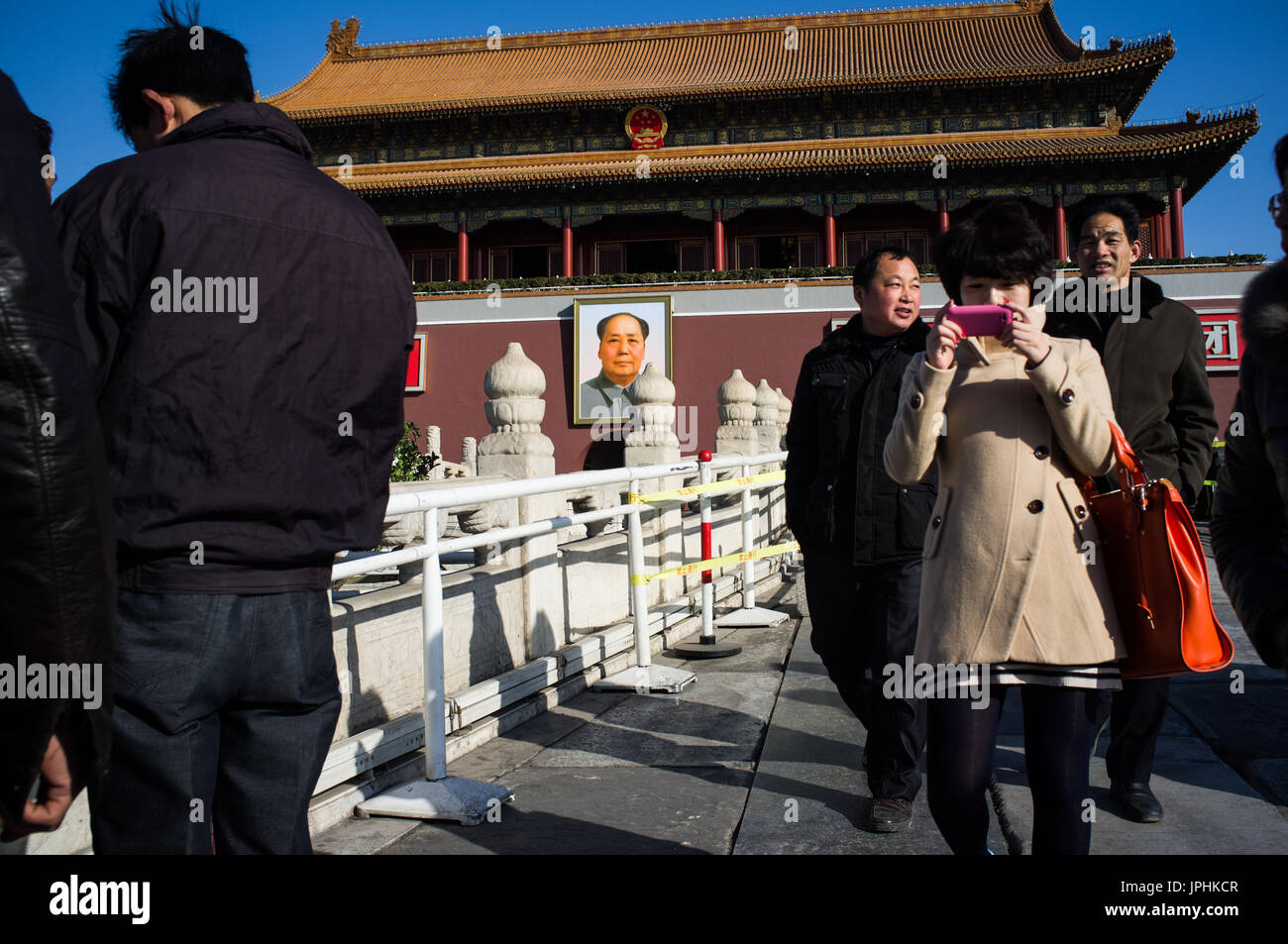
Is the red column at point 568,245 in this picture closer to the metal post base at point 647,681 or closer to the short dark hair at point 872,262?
Answer: the metal post base at point 647,681

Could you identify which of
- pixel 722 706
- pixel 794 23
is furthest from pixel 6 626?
pixel 794 23

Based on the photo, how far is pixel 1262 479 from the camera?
60.3 inches

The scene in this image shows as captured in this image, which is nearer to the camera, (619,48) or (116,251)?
(116,251)

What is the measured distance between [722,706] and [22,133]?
406 cm

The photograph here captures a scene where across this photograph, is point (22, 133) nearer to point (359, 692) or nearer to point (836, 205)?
point (359, 692)

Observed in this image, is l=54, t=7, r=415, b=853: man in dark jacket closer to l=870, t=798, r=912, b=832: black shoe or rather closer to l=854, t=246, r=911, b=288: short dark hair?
l=870, t=798, r=912, b=832: black shoe

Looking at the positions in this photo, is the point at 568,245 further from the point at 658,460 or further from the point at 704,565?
the point at 704,565

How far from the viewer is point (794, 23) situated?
92.8 ft

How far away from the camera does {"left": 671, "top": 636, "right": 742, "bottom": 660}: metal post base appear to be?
589 centimetres

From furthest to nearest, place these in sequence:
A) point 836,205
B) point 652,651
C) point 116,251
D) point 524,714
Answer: point 836,205 → point 652,651 → point 524,714 → point 116,251

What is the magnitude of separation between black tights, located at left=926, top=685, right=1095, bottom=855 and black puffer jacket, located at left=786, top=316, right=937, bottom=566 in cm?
115

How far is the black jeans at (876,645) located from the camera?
3.29 meters

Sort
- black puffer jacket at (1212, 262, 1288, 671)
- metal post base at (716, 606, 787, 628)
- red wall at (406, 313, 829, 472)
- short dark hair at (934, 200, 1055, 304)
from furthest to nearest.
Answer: red wall at (406, 313, 829, 472), metal post base at (716, 606, 787, 628), short dark hair at (934, 200, 1055, 304), black puffer jacket at (1212, 262, 1288, 671)

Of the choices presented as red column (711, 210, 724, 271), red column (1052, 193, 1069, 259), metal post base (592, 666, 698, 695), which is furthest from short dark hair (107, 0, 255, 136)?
red column (1052, 193, 1069, 259)
